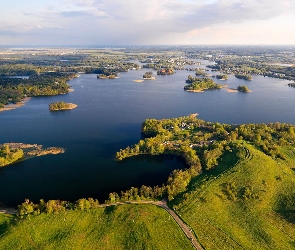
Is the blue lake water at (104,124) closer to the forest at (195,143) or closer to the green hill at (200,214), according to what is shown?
the forest at (195,143)

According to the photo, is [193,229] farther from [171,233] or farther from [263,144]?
[263,144]

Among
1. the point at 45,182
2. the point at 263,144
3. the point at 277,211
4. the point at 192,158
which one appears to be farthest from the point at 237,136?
the point at 45,182

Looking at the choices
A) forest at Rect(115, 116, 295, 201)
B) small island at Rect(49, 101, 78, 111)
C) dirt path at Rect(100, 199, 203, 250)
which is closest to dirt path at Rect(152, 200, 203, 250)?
dirt path at Rect(100, 199, 203, 250)

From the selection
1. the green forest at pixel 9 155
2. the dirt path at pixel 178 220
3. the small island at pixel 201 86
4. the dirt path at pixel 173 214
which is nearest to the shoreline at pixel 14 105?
the green forest at pixel 9 155

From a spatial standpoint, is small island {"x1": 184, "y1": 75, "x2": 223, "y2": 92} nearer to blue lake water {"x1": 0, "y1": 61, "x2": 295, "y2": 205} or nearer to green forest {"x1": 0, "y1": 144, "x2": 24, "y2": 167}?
blue lake water {"x1": 0, "y1": 61, "x2": 295, "y2": 205}

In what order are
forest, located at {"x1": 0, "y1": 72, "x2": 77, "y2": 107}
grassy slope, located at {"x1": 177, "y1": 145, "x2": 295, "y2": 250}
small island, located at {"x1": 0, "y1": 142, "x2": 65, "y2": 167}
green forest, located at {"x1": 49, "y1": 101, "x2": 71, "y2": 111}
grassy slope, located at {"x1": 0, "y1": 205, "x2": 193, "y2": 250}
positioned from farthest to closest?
forest, located at {"x1": 0, "y1": 72, "x2": 77, "y2": 107}
green forest, located at {"x1": 49, "y1": 101, "x2": 71, "y2": 111}
small island, located at {"x1": 0, "y1": 142, "x2": 65, "y2": 167}
grassy slope, located at {"x1": 177, "y1": 145, "x2": 295, "y2": 250}
grassy slope, located at {"x1": 0, "y1": 205, "x2": 193, "y2": 250}

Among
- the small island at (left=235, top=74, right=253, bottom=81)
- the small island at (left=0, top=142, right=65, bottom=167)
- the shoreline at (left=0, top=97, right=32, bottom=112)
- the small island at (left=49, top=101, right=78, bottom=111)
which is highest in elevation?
the small island at (left=0, top=142, right=65, bottom=167)
